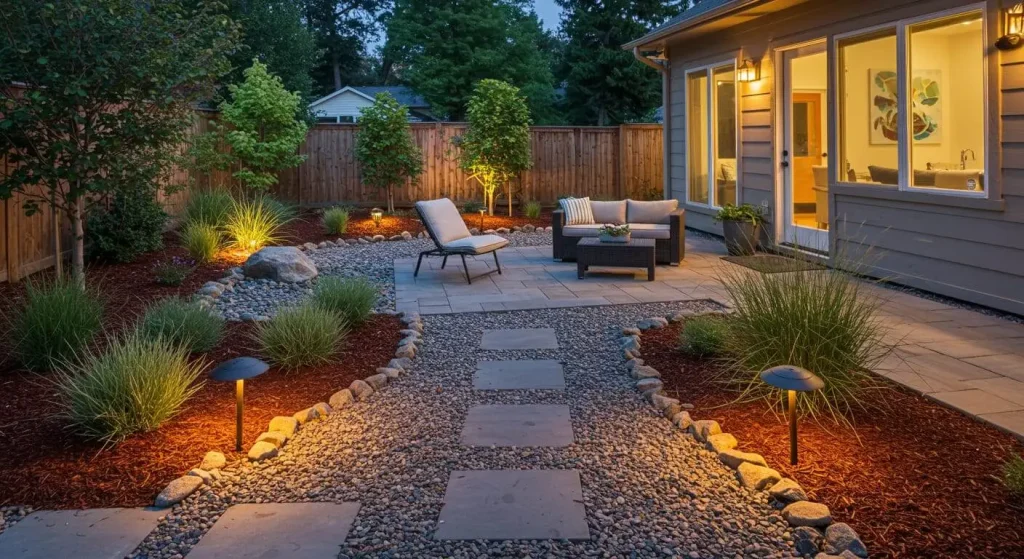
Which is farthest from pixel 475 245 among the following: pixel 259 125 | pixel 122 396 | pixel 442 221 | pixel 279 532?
pixel 259 125

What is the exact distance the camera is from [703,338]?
202 inches

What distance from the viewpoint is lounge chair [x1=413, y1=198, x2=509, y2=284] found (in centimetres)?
848

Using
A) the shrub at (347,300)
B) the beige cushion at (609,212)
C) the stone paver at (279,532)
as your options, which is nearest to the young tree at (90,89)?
the shrub at (347,300)

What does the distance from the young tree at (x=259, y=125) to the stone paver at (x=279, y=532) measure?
1076 cm

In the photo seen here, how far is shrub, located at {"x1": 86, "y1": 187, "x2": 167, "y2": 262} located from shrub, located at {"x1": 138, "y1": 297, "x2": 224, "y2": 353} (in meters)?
3.23

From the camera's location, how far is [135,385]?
3.92 metres

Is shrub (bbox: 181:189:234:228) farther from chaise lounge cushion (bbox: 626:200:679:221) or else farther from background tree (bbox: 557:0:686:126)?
background tree (bbox: 557:0:686:126)

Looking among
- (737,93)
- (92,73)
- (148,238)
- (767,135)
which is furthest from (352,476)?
(737,93)

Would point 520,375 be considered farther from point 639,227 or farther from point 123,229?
point 123,229

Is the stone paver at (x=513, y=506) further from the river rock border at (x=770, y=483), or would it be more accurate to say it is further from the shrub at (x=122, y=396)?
the shrub at (x=122, y=396)

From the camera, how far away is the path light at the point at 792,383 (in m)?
3.37

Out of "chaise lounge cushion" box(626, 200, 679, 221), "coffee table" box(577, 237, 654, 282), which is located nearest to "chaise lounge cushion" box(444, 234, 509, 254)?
"coffee table" box(577, 237, 654, 282)

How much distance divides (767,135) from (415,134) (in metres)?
7.74

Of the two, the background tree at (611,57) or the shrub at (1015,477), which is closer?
the shrub at (1015,477)
